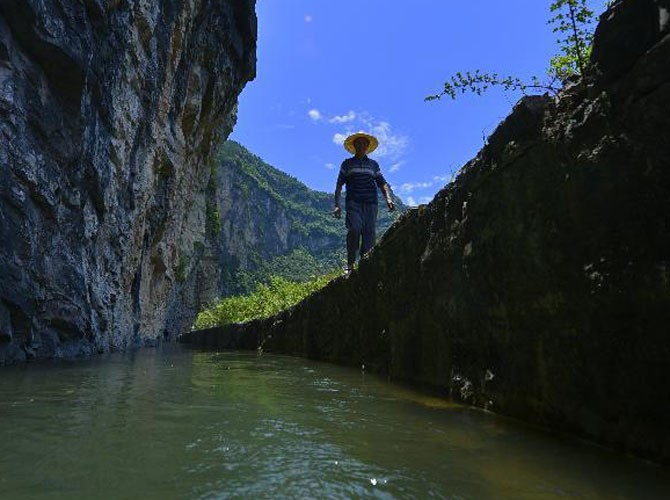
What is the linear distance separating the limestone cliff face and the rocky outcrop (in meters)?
6.13

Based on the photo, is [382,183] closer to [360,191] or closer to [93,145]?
[360,191]

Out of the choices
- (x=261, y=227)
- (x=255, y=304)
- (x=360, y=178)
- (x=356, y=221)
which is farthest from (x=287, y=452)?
(x=261, y=227)

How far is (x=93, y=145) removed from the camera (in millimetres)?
10195

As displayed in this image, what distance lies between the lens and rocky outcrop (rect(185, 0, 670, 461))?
2.03 m

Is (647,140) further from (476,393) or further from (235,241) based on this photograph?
(235,241)

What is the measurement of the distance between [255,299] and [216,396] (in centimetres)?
1431

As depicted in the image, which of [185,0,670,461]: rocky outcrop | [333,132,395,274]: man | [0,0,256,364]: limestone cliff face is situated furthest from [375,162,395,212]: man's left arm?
[0,0,256,364]: limestone cliff face

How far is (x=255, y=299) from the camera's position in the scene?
17688 millimetres

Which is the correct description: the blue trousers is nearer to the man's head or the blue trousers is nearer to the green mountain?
the man's head

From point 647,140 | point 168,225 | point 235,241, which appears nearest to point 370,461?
point 647,140

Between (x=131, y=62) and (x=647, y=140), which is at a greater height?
(x=131, y=62)

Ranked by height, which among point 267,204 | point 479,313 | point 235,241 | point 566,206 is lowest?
point 479,313

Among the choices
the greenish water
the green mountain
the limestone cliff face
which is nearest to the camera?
the greenish water

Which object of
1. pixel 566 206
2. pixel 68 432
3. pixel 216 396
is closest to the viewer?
pixel 68 432
